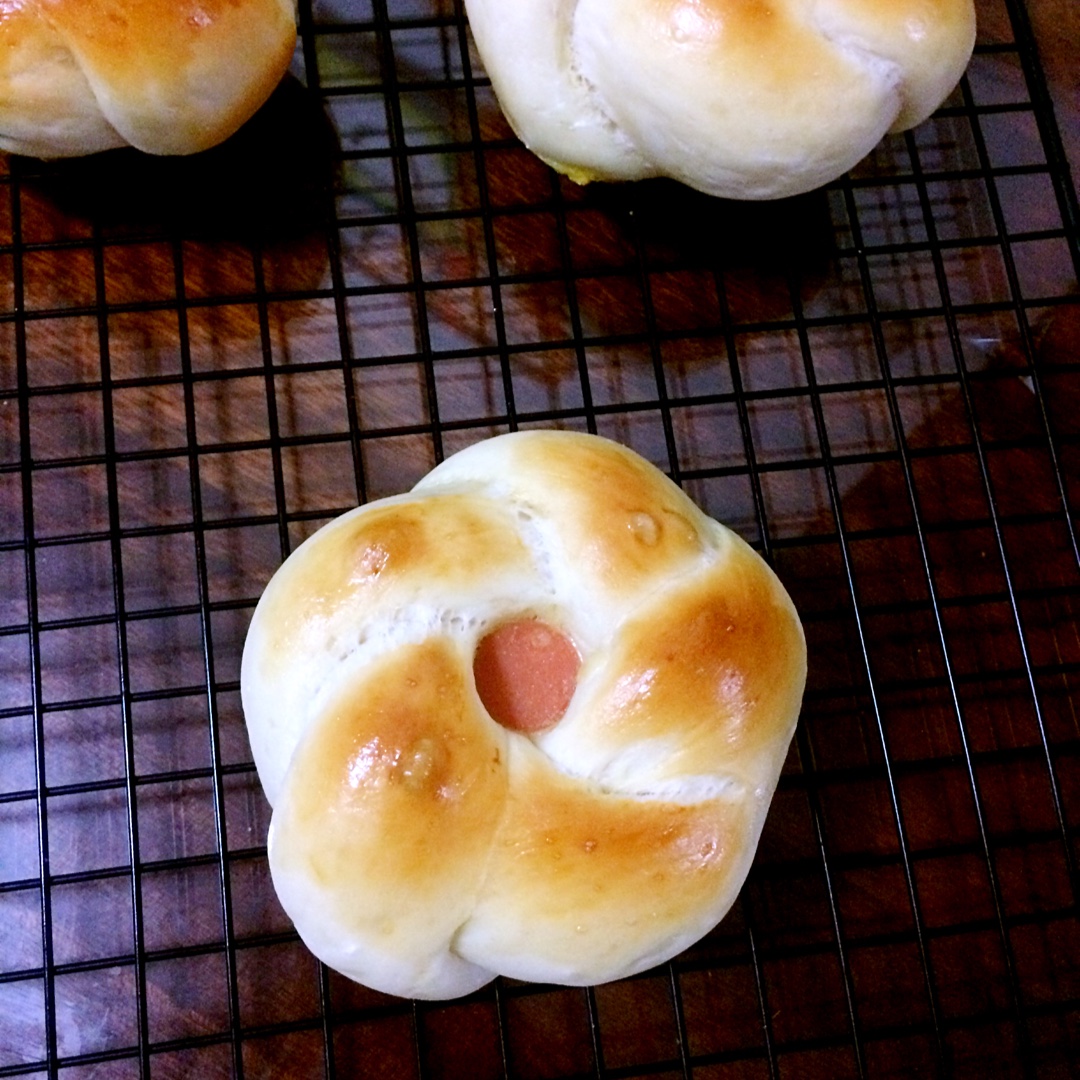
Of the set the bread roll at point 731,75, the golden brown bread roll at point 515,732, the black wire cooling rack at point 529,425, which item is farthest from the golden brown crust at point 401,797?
the bread roll at point 731,75

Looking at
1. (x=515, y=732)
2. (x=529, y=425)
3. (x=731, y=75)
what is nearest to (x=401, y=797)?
(x=515, y=732)

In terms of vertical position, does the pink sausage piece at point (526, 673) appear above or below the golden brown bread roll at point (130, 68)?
below

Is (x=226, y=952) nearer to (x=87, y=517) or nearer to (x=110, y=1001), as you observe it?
(x=110, y=1001)

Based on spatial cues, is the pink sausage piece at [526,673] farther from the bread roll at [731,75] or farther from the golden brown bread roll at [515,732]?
the bread roll at [731,75]

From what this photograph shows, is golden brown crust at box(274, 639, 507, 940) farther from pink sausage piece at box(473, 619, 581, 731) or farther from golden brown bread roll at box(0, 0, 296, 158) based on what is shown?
golden brown bread roll at box(0, 0, 296, 158)

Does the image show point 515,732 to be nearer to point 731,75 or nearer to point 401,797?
point 401,797

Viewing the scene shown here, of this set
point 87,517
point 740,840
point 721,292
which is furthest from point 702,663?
point 87,517
